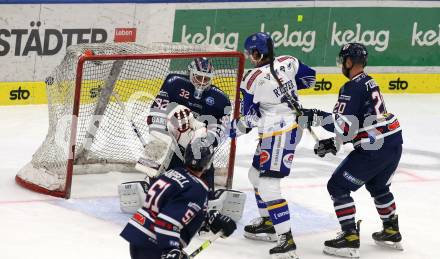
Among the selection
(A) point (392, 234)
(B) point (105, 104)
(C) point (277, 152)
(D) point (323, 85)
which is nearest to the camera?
(C) point (277, 152)

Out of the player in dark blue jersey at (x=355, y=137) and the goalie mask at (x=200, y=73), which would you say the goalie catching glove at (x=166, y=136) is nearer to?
the goalie mask at (x=200, y=73)

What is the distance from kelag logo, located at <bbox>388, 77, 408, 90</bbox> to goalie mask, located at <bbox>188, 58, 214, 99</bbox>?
234 inches

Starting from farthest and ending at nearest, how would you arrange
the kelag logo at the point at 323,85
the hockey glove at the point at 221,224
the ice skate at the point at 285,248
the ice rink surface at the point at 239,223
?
the kelag logo at the point at 323,85 < the ice rink surface at the point at 239,223 < the ice skate at the point at 285,248 < the hockey glove at the point at 221,224

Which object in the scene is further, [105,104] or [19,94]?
[19,94]

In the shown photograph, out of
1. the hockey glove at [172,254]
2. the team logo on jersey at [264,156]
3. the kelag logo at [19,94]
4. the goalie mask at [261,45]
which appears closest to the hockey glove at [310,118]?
the team logo on jersey at [264,156]

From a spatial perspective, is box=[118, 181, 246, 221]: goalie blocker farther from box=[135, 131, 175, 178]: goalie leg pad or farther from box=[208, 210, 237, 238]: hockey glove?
box=[208, 210, 237, 238]: hockey glove

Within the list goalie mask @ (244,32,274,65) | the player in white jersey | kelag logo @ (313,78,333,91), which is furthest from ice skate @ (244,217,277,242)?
kelag logo @ (313,78,333,91)

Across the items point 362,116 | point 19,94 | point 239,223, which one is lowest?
point 239,223

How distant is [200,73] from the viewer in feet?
29.1

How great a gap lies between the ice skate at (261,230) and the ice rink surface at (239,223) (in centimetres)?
6

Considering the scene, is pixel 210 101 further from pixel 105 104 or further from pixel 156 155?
pixel 105 104

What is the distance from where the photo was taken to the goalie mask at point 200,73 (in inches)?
348

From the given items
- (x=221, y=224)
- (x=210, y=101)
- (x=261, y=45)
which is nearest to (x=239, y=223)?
(x=210, y=101)

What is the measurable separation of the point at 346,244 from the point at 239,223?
1063mm
